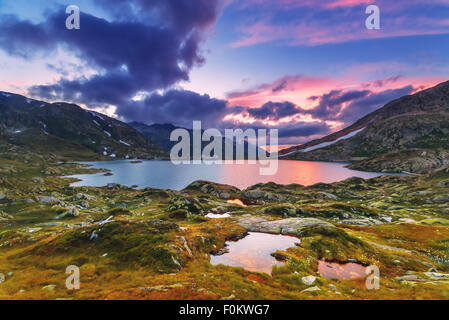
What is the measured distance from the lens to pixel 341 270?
30.7 meters

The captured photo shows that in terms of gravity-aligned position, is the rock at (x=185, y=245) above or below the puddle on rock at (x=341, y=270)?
above

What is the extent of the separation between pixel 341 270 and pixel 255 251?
13.2 metres

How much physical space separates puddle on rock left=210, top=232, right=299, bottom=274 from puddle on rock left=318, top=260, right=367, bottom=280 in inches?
253

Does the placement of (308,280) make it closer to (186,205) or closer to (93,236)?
(93,236)

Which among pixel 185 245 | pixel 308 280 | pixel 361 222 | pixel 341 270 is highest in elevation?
pixel 185 245

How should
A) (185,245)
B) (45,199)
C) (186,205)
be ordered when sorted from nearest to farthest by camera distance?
1. (185,245)
2. (186,205)
3. (45,199)

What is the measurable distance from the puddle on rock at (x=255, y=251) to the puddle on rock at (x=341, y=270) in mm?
6414

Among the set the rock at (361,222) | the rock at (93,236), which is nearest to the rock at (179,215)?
the rock at (93,236)

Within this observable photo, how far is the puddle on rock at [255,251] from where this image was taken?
30.4m

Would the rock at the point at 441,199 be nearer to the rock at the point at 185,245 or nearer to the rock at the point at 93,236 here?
the rock at the point at 185,245

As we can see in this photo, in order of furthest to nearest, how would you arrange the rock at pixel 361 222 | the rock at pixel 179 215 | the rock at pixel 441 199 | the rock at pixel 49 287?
the rock at pixel 441 199 < the rock at pixel 179 215 < the rock at pixel 361 222 < the rock at pixel 49 287

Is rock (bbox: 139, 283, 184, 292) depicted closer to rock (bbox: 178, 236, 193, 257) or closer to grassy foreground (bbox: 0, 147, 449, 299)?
grassy foreground (bbox: 0, 147, 449, 299)

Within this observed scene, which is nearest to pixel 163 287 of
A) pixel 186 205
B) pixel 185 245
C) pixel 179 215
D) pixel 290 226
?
pixel 185 245
